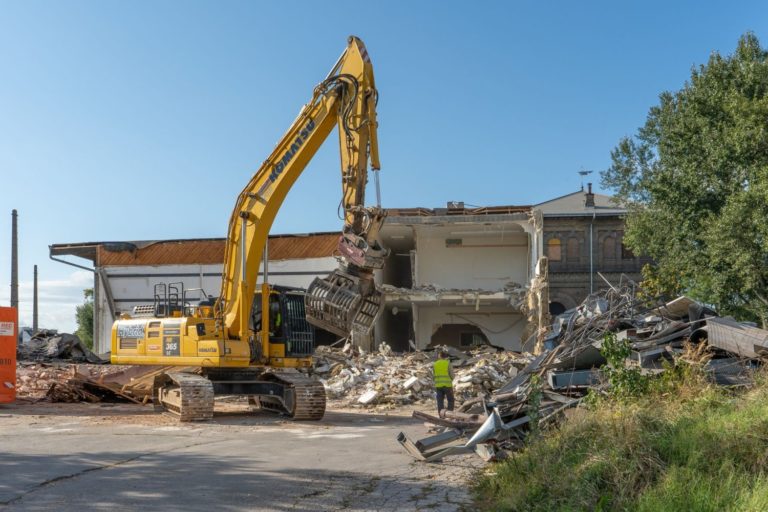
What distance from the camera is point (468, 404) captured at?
1441cm

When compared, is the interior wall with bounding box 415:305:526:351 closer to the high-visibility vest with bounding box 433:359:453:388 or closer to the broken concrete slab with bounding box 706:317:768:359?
the high-visibility vest with bounding box 433:359:453:388

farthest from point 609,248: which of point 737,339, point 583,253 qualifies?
point 737,339

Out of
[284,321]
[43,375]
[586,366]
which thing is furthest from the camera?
[43,375]

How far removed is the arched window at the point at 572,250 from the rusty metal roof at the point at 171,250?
749 inches

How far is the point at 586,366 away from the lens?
12992 millimetres

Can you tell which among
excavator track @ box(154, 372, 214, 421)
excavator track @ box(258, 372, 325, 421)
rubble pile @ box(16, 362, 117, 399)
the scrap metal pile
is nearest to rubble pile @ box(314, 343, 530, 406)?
excavator track @ box(258, 372, 325, 421)

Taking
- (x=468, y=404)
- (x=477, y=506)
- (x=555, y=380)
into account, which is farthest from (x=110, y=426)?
(x=477, y=506)

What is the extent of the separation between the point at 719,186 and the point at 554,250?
73.0ft

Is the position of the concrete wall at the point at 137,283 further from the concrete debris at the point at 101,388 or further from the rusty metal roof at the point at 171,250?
the concrete debris at the point at 101,388

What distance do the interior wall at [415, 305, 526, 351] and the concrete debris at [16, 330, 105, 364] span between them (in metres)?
14.8

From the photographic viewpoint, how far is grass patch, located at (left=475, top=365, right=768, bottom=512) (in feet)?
20.1

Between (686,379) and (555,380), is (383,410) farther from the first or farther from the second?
(686,379)

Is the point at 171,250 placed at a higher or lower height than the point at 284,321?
higher

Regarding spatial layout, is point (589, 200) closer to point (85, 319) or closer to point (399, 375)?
point (399, 375)
